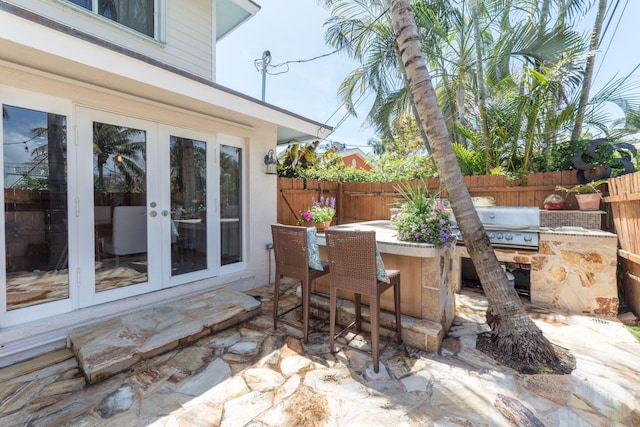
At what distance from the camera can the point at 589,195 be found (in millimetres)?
4176

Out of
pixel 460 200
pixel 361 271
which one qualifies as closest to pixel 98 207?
pixel 361 271

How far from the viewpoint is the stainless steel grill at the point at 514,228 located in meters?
3.73

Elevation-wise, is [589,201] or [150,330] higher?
[589,201]

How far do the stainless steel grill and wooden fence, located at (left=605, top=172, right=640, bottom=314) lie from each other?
0.84 metres

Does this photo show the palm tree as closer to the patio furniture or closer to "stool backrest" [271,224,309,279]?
the patio furniture

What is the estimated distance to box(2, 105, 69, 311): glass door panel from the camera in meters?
2.69

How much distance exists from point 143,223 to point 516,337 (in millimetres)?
4190

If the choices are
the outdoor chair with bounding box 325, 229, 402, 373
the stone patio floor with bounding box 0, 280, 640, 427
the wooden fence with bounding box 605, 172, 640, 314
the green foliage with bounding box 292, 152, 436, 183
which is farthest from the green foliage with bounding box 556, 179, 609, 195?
the outdoor chair with bounding box 325, 229, 402, 373

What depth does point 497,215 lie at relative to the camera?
3.99m

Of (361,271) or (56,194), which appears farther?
(56,194)

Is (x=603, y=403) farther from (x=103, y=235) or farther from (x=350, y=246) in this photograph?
(x=103, y=235)

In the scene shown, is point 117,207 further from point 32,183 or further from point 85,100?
point 85,100

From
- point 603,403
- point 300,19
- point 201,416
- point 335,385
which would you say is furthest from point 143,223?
point 300,19

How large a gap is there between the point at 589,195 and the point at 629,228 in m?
1.05
